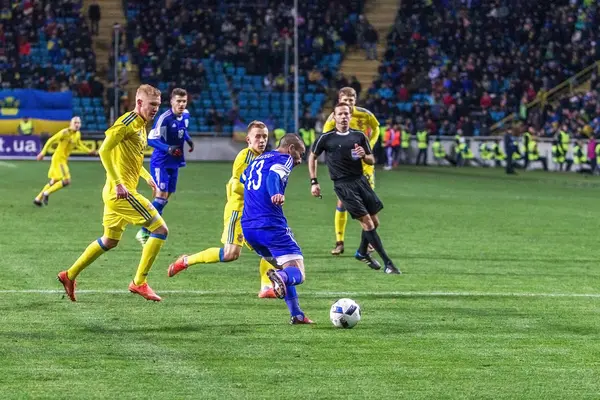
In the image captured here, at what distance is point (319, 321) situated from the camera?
10.8 meters

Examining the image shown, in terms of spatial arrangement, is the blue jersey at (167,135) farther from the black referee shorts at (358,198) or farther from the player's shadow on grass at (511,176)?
the player's shadow on grass at (511,176)

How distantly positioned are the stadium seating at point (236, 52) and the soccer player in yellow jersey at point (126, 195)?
122 ft

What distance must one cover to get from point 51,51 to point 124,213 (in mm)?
41572

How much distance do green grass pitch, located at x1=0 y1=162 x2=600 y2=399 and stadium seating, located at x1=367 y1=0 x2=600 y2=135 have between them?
95.8 feet

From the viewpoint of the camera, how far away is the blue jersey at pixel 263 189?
33.9 feet

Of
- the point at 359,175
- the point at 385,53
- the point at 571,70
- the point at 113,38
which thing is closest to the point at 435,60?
the point at 385,53

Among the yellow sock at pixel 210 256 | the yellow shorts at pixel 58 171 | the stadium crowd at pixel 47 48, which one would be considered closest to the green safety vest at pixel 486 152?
the stadium crowd at pixel 47 48

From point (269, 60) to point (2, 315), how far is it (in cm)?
4146

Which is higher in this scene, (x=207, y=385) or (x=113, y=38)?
(x=113, y=38)

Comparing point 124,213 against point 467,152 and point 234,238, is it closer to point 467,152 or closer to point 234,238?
point 234,238

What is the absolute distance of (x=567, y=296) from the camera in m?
12.6

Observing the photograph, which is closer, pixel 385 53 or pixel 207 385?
pixel 207 385

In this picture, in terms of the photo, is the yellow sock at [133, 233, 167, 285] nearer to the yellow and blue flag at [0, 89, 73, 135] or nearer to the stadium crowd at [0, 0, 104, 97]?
the yellow and blue flag at [0, 89, 73, 135]

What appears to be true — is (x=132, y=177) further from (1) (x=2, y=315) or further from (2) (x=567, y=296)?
(2) (x=567, y=296)
